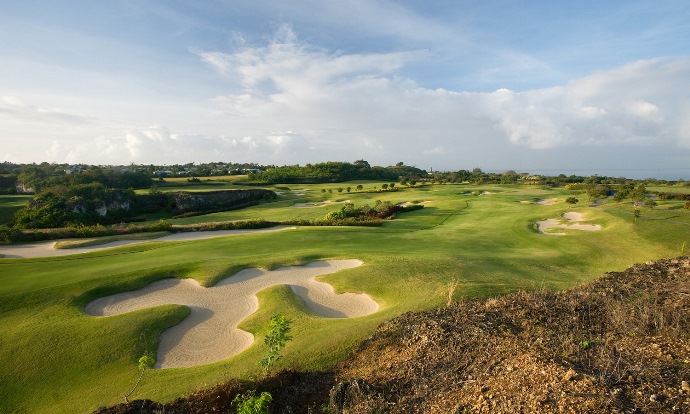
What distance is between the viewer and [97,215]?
53.1 m

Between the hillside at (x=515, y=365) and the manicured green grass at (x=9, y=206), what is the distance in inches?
2308

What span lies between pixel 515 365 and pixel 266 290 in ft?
40.0

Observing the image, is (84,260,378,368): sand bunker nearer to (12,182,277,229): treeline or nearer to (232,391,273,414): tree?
(232,391,273,414): tree

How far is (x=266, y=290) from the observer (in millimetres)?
17250

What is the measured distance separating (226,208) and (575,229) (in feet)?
173

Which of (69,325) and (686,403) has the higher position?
(686,403)

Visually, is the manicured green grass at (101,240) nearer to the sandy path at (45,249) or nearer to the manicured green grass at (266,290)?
the sandy path at (45,249)

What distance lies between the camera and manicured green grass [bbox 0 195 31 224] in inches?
1940

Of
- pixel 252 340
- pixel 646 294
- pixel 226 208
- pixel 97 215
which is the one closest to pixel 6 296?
pixel 252 340

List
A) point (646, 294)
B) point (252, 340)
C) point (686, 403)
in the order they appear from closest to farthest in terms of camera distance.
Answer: point (686, 403), point (646, 294), point (252, 340)

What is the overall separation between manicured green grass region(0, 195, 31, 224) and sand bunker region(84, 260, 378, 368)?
4756 cm

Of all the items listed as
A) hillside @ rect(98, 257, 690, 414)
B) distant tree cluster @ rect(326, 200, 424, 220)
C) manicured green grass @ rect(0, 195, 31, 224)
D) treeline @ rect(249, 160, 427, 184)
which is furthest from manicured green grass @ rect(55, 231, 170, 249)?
treeline @ rect(249, 160, 427, 184)

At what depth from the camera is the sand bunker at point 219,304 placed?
485 inches

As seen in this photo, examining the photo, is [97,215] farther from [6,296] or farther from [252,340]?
[252,340]
